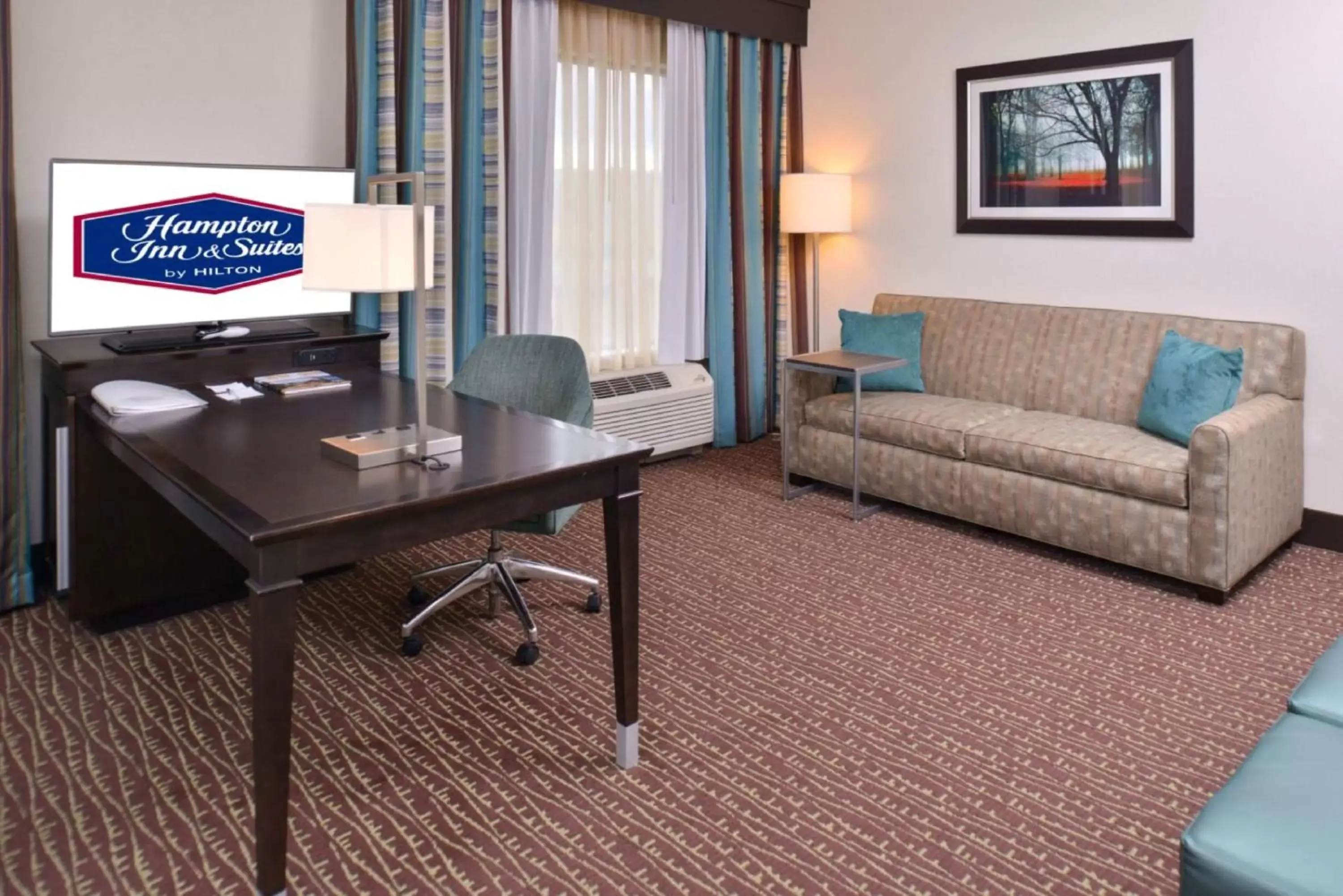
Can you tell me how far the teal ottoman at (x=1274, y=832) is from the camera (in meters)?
1.38

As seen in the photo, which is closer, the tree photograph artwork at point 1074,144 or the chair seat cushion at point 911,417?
the chair seat cushion at point 911,417

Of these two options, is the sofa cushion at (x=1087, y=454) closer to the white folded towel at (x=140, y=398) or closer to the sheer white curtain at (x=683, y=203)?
the sheer white curtain at (x=683, y=203)

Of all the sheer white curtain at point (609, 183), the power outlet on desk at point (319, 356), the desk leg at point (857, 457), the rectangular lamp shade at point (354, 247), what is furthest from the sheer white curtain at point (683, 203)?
the rectangular lamp shade at point (354, 247)

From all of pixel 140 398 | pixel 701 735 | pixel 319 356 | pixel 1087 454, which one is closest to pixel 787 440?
pixel 1087 454

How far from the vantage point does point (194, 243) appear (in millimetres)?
3479

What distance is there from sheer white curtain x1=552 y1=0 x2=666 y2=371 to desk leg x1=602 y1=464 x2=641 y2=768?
Answer: 107 inches

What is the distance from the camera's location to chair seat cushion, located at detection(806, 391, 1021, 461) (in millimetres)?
4211

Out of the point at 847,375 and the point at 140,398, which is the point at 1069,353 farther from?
the point at 140,398

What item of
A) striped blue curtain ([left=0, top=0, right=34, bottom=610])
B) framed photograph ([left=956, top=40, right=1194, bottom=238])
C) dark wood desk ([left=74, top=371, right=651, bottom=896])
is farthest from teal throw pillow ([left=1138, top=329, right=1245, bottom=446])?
striped blue curtain ([left=0, top=0, right=34, bottom=610])

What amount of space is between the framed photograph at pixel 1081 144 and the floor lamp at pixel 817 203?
637 millimetres

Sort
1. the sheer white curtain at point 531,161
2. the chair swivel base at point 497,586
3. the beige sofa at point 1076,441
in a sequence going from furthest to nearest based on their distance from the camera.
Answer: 1. the sheer white curtain at point 531,161
2. the beige sofa at point 1076,441
3. the chair swivel base at point 497,586

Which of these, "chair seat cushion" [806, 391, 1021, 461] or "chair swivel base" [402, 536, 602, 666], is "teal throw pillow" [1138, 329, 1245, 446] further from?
"chair swivel base" [402, 536, 602, 666]

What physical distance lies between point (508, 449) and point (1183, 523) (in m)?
2.42

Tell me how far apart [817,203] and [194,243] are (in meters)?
3.11
